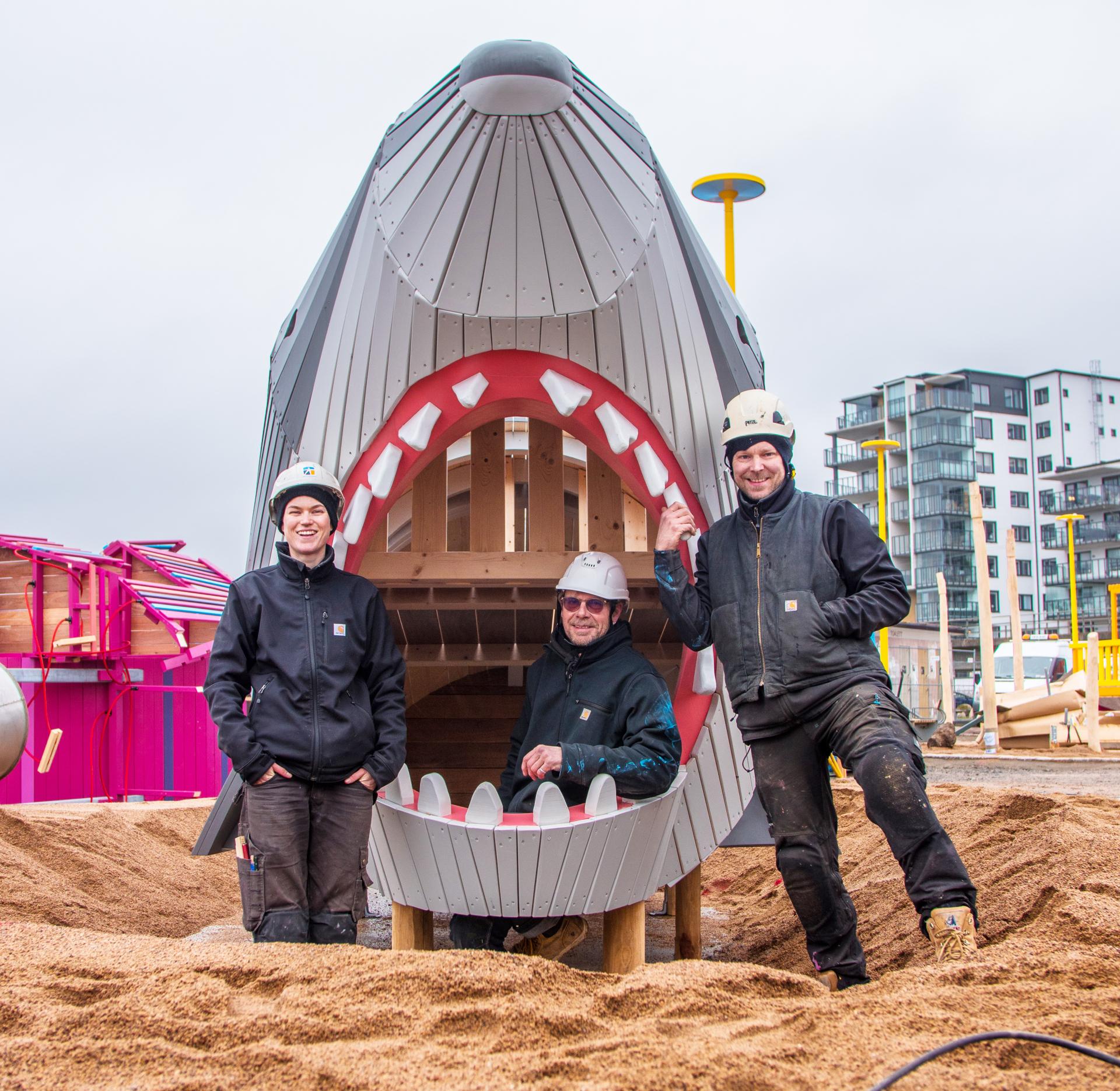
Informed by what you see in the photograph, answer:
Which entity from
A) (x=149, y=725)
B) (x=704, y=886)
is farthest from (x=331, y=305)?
(x=149, y=725)

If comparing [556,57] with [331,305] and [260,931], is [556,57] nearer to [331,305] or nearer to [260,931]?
[331,305]

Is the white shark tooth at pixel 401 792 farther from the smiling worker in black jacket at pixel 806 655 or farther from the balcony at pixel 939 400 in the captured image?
the balcony at pixel 939 400

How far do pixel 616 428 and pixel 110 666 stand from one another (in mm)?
7063

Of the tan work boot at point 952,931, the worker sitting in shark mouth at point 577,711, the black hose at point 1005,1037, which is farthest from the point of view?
the worker sitting in shark mouth at point 577,711

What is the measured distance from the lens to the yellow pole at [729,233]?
355 inches

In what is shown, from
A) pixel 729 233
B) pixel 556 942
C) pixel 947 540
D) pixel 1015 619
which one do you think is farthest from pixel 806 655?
pixel 947 540

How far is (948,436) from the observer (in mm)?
60469

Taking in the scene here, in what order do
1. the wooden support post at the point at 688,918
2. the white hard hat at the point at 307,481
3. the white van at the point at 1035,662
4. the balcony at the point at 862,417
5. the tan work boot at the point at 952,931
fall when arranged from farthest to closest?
1. the balcony at the point at 862,417
2. the white van at the point at 1035,662
3. the wooden support post at the point at 688,918
4. the white hard hat at the point at 307,481
5. the tan work boot at the point at 952,931

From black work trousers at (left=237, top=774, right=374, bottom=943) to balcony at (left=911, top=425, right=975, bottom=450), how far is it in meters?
61.2

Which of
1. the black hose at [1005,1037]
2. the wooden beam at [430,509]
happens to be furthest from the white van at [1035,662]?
the black hose at [1005,1037]

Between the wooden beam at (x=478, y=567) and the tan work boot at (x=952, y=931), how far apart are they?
163cm

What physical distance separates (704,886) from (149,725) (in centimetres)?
480

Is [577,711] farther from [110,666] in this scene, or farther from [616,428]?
[110,666]

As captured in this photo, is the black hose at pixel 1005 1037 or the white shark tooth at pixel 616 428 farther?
the white shark tooth at pixel 616 428
